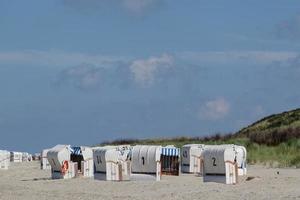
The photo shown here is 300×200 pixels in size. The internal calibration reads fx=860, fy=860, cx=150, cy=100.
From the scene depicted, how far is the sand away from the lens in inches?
963

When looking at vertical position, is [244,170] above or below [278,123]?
below

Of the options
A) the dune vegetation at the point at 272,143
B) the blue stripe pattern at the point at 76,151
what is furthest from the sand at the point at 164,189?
the dune vegetation at the point at 272,143

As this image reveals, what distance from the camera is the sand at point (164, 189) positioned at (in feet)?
80.3

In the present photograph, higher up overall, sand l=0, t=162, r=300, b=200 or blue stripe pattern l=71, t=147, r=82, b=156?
blue stripe pattern l=71, t=147, r=82, b=156

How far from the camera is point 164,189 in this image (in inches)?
1081

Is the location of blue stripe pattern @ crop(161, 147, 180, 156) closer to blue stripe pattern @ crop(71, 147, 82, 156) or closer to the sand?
the sand

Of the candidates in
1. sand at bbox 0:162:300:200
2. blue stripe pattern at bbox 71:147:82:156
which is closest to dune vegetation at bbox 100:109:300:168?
sand at bbox 0:162:300:200

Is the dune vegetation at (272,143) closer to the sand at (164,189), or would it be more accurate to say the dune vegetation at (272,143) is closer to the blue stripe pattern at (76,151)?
the sand at (164,189)

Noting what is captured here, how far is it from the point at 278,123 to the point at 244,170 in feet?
146

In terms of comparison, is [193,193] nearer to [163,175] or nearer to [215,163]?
[215,163]

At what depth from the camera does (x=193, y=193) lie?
2523cm

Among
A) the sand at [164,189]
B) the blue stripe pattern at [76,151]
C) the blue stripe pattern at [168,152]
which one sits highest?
the blue stripe pattern at [76,151]

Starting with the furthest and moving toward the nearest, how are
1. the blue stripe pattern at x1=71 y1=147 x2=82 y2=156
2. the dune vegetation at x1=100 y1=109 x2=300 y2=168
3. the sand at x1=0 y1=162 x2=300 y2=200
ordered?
the dune vegetation at x1=100 y1=109 x2=300 y2=168, the blue stripe pattern at x1=71 y1=147 x2=82 y2=156, the sand at x1=0 y1=162 x2=300 y2=200

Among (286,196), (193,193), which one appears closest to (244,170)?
(193,193)
